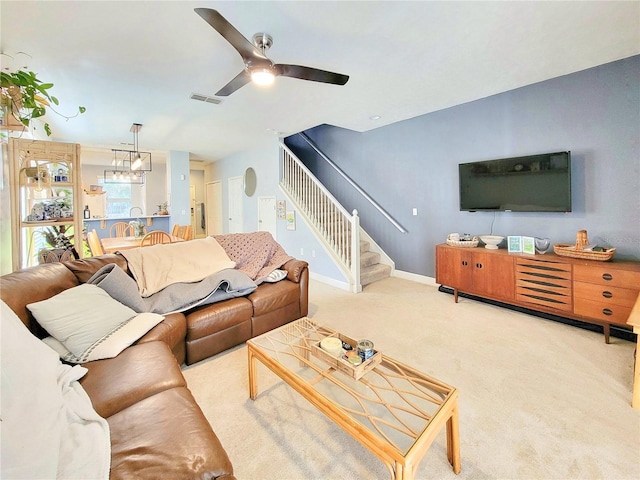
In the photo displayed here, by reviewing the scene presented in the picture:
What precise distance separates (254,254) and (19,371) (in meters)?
2.27

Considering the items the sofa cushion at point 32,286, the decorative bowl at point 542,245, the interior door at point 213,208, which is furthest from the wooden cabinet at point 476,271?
the interior door at point 213,208

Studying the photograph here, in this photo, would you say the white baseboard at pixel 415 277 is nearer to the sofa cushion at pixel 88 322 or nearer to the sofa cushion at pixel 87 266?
the sofa cushion at pixel 88 322

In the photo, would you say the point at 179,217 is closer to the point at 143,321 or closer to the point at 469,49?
the point at 143,321

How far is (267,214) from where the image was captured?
20.1 ft

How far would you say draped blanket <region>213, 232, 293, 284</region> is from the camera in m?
3.02

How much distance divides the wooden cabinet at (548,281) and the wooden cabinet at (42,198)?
4112 mm

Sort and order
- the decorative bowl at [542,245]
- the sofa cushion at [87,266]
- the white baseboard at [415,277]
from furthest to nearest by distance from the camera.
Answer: the white baseboard at [415,277]
the decorative bowl at [542,245]
the sofa cushion at [87,266]

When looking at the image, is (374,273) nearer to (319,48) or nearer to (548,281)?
(548,281)

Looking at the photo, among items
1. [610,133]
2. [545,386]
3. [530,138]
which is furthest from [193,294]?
[610,133]

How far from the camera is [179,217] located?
6590 millimetres

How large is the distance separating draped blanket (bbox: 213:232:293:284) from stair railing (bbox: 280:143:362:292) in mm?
1303

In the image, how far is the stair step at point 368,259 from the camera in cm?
469

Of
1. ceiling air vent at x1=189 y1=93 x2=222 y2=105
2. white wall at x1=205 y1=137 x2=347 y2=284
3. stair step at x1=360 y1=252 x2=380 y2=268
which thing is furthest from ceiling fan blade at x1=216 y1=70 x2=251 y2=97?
stair step at x1=360 y1=252 x2=380 y2=268

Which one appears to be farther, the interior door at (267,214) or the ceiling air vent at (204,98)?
the interior door at (267,214)
